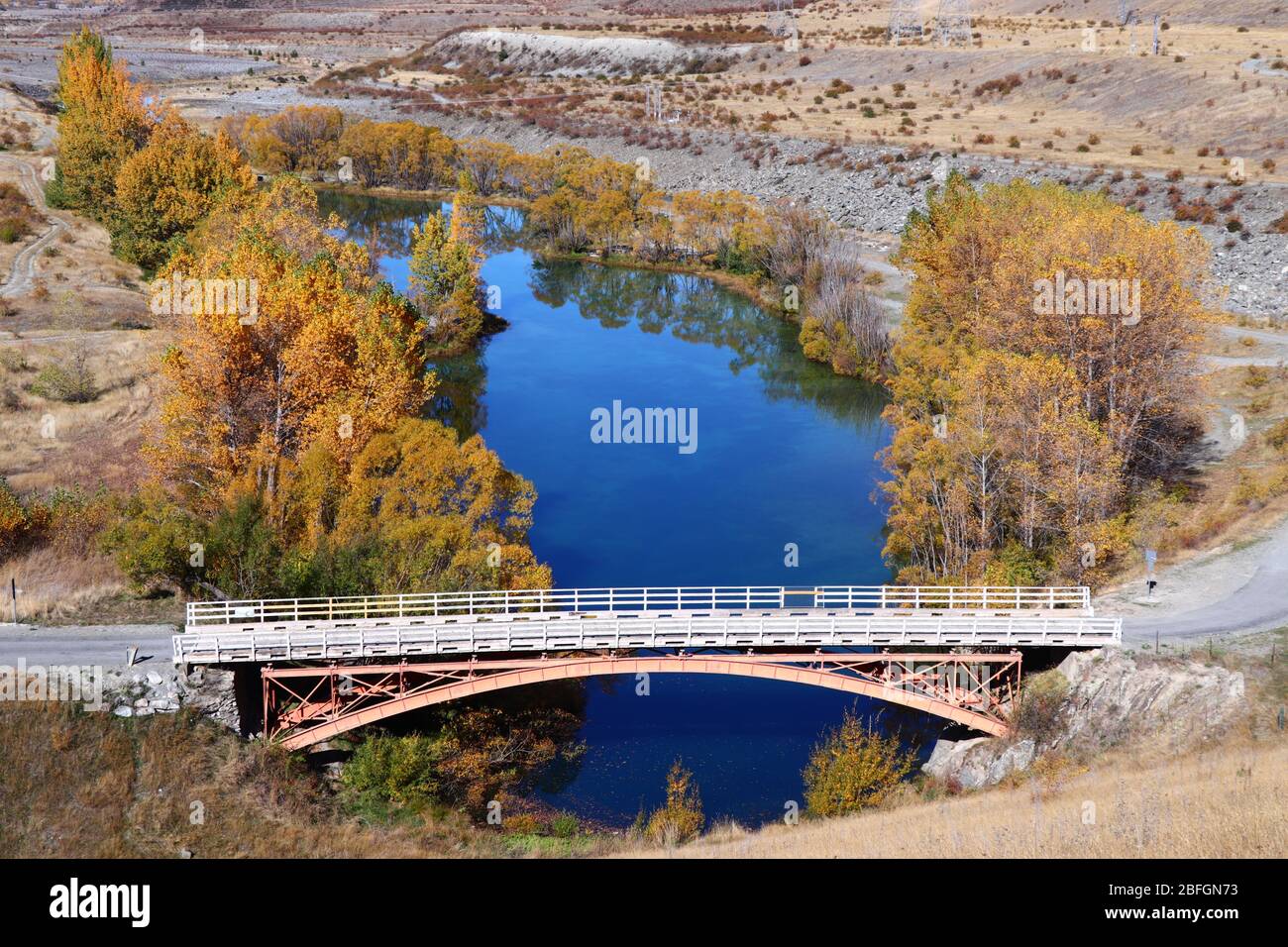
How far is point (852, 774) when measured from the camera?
3831 cm

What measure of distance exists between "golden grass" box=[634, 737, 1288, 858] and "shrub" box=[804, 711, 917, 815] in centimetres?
138

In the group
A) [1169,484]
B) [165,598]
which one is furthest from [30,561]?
[1169,484]

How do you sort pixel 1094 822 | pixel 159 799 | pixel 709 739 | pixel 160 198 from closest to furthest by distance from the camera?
pixel 1094 822
pixel 159 799
pixel 709 739
pixel 160 198

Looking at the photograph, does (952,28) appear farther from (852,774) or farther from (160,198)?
(852,774)

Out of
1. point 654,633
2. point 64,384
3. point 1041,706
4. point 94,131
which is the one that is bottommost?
point 1041,706

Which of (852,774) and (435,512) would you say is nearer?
(852,774)

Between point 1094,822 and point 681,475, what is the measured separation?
37.6m

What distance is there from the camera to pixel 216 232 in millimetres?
81312

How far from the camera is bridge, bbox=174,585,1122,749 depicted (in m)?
37.8

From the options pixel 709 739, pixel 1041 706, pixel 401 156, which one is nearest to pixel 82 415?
pixel 709 739

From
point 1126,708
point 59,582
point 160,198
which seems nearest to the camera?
point 1126,708

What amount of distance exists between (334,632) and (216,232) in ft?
167

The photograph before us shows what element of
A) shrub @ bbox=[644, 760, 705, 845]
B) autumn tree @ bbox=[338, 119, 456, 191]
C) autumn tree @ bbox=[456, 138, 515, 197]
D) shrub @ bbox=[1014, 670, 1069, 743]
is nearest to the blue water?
shrub @ bbox=[644, 760, 705, 845]

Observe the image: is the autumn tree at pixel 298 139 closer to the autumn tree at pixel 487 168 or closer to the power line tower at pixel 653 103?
the autumn tree at pixel 487 168
